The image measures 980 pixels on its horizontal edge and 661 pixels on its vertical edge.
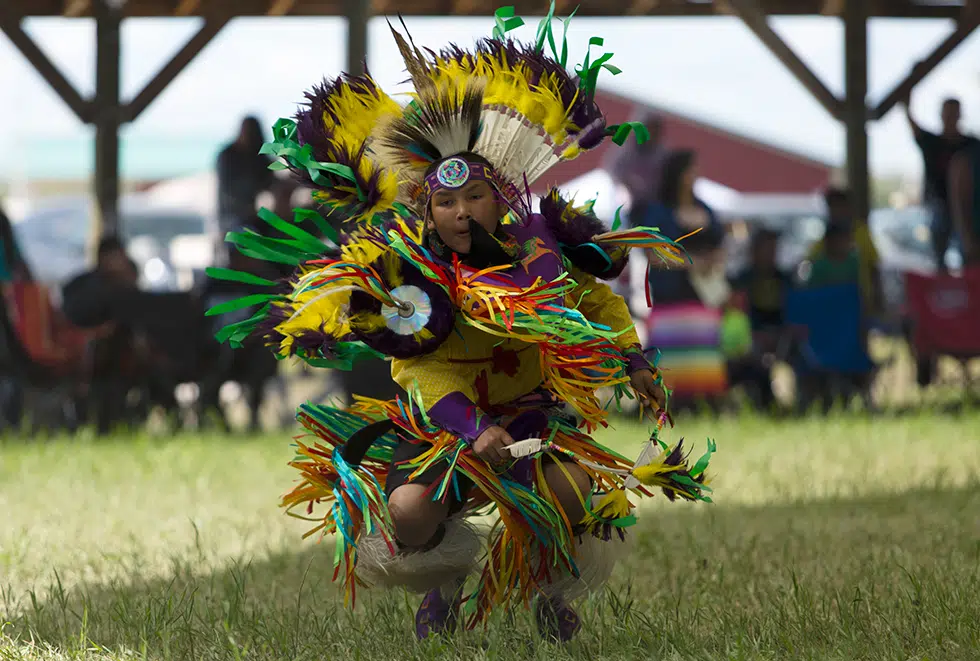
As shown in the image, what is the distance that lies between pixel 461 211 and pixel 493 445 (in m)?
0.50

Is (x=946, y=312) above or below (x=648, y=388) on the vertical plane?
below

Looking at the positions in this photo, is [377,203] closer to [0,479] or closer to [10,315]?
[0,479]

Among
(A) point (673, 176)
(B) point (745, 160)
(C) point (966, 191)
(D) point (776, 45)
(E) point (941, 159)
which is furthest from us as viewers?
(B) point (745, 160)

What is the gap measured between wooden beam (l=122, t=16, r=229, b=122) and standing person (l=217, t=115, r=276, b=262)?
3.70ft

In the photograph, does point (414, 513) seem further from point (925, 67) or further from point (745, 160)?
point (745, 160)

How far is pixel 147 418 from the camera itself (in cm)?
818

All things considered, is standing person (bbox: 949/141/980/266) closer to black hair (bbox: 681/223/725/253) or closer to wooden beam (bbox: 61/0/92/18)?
black hair (bbox: 681/223/725/253)

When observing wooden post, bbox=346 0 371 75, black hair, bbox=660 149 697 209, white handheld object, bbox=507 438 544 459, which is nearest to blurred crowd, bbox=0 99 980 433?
black hair, bbox=660 149 697 209

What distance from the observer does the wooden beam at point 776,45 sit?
29.4ft

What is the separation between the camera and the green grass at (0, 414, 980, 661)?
2963mm

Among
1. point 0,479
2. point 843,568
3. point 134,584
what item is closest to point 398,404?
point 134,584

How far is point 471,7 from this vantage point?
957cm

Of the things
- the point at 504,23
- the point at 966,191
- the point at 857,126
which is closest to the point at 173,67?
the point at 857,126

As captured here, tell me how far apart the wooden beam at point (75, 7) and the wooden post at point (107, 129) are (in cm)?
28
